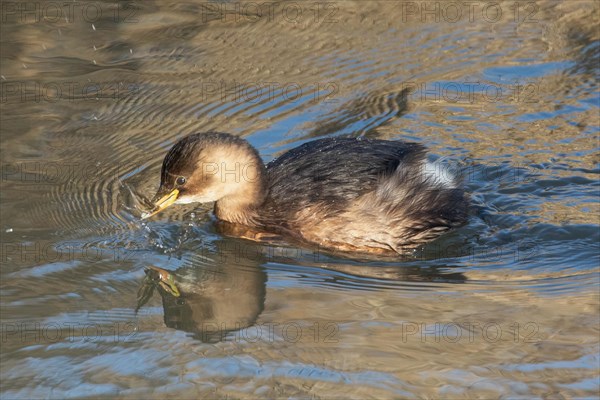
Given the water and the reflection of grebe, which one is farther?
the reflection of grebe

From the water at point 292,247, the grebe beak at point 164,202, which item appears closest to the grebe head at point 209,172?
the grebe beak at point 164,202

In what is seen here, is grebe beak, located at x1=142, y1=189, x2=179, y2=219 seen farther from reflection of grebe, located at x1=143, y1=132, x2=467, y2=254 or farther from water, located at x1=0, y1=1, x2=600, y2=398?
water, located at x1=0, y1=1, x2=600, y2=398

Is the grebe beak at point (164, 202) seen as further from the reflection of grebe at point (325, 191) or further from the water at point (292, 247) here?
the water at point (292, 247)

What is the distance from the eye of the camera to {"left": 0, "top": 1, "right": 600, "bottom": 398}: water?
4957mm

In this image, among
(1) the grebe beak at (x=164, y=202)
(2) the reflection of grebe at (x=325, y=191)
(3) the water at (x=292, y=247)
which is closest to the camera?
(3) the water at (x=292, y=247)

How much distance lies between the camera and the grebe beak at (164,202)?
6633mm

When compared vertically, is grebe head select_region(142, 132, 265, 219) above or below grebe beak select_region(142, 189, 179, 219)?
above

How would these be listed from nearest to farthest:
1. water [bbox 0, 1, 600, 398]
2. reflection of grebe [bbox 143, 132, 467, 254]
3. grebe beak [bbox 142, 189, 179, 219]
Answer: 1. water [bbox 0, 1, 600, 398]
2. reflection of grebe [bbox 143, 132, 467, 254]
3. grebe beak [bbox 142, 189, 179, 219]

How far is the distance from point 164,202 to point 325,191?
1.08 m

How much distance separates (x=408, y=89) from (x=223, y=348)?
4.26m

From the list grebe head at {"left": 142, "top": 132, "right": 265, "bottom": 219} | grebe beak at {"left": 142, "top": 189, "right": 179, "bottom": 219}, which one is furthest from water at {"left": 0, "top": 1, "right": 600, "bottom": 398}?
grebe head at {"left": 142, "top": 132, "right": 265, "bottom": 219}

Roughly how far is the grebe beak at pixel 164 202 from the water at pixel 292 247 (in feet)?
0.51

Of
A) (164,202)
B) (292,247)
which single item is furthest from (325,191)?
(164,202)

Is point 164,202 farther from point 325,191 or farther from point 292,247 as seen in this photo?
point 325,191
